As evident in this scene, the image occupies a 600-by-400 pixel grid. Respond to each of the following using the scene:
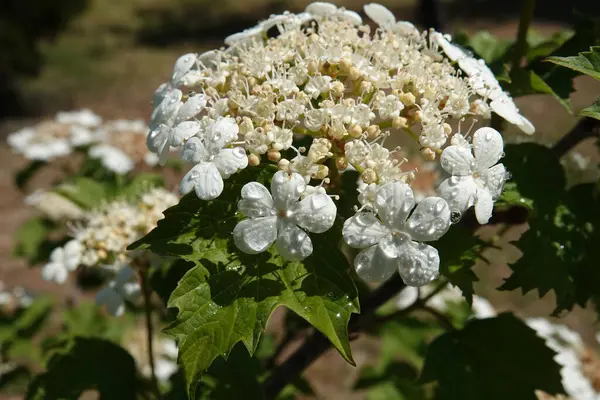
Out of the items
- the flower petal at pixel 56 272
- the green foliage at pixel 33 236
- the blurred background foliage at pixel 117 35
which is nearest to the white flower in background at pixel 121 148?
the green foliage at pixel 33 236

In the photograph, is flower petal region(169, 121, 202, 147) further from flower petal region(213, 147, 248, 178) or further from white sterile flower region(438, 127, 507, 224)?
white sterile flower region(438, 127, 507, 224)

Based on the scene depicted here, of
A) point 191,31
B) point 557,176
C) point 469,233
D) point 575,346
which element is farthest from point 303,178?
point 191,31

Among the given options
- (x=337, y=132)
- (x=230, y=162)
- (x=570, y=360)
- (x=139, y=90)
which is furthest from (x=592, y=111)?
(x=139, y=90)

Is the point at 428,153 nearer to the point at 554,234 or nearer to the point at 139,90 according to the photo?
the point at 554,234

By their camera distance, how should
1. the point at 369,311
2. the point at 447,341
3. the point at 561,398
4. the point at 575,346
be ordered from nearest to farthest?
1. the point at 369,311
2. the point at 447,341
3. the point at 561,398
4. the point at 575,346

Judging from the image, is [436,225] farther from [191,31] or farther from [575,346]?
[191,31]

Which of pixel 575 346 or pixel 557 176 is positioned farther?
pixel 575 346

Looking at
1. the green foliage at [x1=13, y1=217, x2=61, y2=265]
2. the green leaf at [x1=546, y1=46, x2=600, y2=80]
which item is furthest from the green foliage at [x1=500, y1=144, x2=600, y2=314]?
the green foliage at [x1=13, y1=217, x2=61, y2=265]

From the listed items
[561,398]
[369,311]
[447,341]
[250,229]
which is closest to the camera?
[250,229]
